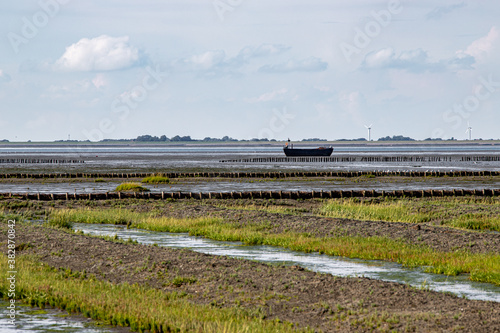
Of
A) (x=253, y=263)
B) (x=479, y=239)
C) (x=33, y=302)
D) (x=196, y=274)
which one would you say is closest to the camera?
(x=33, y=302)

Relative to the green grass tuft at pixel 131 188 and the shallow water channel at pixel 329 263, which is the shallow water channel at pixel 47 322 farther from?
the green grass tuft at pixel 131 188

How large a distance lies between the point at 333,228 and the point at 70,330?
15.5 metres

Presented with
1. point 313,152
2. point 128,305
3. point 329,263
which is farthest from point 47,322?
point 313,152

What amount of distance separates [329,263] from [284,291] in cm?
501

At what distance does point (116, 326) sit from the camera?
44.1 ft

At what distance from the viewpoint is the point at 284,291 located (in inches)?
605

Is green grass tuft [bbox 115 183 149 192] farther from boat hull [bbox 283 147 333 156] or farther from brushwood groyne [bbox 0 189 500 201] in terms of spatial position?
boat hull [bbox 283 147 333 156]

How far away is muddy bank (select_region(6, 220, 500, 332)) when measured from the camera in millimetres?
12680

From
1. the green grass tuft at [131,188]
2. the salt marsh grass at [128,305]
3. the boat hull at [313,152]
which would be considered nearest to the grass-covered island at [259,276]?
the salt marsh grass at [128,305]

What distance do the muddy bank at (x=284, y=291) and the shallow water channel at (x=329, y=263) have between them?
4.94ft

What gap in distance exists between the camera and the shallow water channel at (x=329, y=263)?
16344 mm

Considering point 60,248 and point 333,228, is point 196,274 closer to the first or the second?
point 60,248

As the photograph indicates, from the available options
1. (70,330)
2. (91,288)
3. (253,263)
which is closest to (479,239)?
(253,263)

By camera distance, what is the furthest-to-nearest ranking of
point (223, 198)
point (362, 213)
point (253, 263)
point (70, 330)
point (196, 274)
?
point (223, 198) < point (362, 213) < point (253, 263) < point (196, 274) < point (70, 330)
